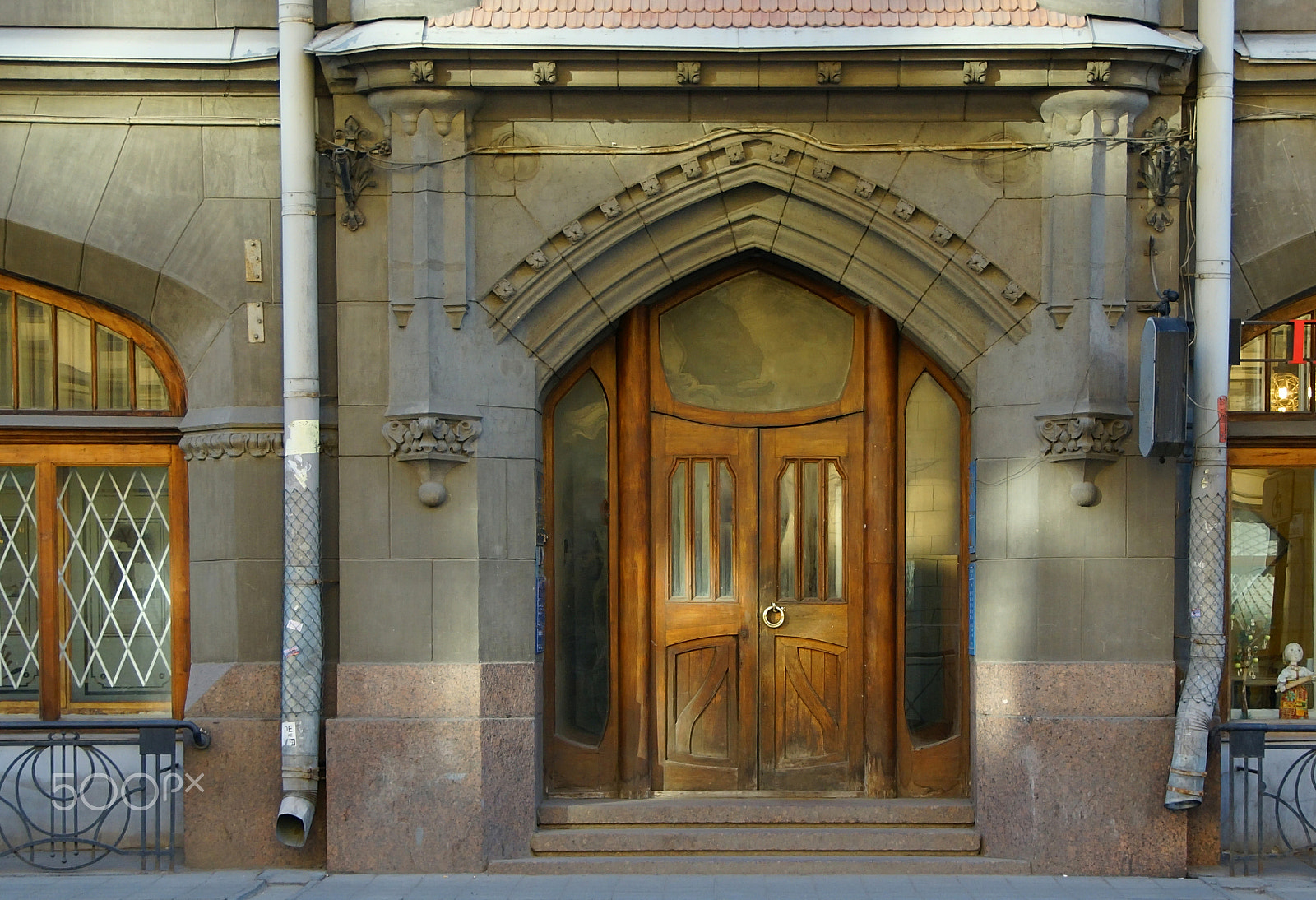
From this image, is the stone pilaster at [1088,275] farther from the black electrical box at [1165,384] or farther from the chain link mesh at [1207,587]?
the chain link mesh at [1207,587]

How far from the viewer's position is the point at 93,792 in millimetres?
8570

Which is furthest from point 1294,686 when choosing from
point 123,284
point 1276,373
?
point 123,284

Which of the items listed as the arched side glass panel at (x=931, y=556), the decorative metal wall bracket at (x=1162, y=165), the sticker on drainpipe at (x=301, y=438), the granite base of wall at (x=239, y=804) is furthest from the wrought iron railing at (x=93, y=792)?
the decorative metal wall bracket at (x=1162, y=165)

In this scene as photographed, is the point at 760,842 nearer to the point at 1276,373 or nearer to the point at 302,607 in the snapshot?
the point at 302,607

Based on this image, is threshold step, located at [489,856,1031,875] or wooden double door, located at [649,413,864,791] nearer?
threshold step, located at [489,856,1031,875]

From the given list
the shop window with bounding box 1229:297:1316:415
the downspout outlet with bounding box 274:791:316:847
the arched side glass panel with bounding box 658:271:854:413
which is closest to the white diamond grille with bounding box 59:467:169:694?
the downspout outlet with bounding box 274:791:316:847

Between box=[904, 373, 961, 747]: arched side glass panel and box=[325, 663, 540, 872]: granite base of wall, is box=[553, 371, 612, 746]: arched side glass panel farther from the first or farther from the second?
box=[904, 373, 961, 747]: arched side glass panel

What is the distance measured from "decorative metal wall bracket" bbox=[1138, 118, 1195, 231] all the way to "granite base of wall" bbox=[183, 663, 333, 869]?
257 inches

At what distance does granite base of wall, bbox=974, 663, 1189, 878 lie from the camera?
809 cm

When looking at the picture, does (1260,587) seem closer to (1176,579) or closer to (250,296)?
(1176,579)

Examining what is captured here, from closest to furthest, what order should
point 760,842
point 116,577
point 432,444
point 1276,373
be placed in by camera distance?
point 432,444 → point 760,842 → point 1276,373 → point 116,577

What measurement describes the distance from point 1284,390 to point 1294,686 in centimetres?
204

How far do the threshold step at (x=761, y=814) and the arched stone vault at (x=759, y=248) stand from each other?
9.44 ft

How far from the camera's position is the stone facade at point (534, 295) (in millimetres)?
8180
